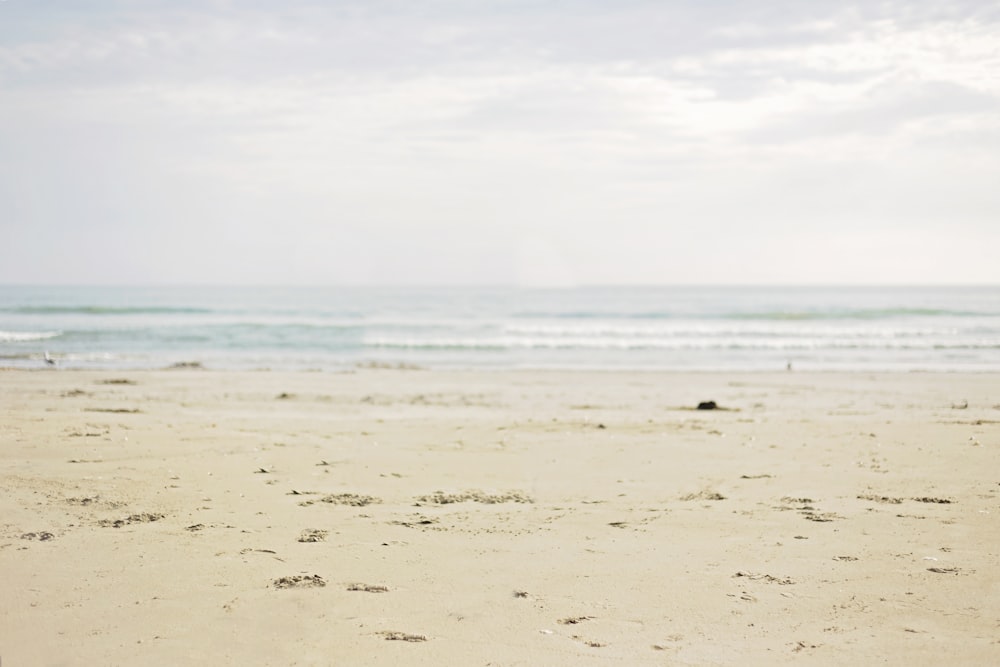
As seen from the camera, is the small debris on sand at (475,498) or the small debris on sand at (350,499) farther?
the small debris on sand at (475,498)

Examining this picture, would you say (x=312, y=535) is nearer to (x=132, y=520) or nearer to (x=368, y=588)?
(x=368, y=588)

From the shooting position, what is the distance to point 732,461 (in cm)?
706

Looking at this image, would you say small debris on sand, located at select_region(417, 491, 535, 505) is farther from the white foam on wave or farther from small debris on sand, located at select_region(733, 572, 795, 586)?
the white foam on wave

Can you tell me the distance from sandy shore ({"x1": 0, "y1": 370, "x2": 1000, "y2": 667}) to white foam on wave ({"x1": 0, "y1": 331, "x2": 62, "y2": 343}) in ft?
70.7

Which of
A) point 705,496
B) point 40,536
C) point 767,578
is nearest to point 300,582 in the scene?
point 40,536

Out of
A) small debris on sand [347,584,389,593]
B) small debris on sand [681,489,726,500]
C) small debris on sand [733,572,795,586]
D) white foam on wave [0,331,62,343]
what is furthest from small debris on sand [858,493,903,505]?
white foam on wave [0,331,62,343]

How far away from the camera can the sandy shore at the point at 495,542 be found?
3.29 metres

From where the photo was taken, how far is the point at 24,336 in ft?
93.7

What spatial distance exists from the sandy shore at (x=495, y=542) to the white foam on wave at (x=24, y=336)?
2155 cm

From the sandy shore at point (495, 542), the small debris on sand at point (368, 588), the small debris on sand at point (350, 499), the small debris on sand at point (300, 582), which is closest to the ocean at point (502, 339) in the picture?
the sandy shore at point (495, 542)

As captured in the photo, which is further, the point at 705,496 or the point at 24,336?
the point at 24,336

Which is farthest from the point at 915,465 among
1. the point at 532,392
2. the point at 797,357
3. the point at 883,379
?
the point at 797,357

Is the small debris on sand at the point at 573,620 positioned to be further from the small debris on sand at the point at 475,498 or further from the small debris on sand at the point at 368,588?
the small debris on sand at the point at 475,498

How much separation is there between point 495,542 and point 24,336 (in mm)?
29931
